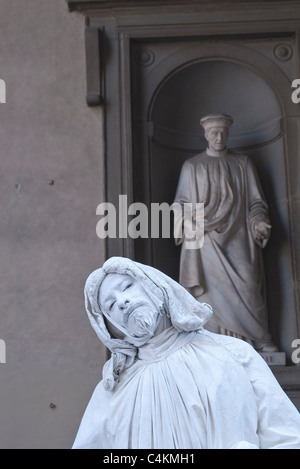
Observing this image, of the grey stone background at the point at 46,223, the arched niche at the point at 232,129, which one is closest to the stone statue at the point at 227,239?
the arched niche at the point at 232,129

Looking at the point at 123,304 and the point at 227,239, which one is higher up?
the point at 227,239

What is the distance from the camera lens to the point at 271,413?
326cm

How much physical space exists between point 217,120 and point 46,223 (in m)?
1.35

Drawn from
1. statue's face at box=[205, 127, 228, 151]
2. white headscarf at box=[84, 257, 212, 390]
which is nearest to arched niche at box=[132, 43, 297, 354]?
statue's face at box=[205, 127, 228, 151]

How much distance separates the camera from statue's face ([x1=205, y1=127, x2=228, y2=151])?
737 cm

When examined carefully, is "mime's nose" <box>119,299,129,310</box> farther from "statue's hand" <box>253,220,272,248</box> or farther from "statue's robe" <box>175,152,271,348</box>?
"statue's hand" <box>253,220,272,248</box>

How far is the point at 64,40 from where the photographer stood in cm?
760

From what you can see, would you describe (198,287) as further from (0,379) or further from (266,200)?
(0,379)

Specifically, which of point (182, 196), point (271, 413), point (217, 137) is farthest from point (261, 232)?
point (271, 413)

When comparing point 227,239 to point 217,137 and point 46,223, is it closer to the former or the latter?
point 217,137

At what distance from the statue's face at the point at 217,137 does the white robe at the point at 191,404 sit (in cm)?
403

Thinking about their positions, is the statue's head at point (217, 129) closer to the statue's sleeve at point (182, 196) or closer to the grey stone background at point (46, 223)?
the statue's sleeve at point (182, 196)

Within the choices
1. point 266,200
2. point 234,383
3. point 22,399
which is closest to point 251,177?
point 266,200

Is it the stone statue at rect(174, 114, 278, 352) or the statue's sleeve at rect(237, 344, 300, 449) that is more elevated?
the stone statue at rect(174, 114, 278, 352)
